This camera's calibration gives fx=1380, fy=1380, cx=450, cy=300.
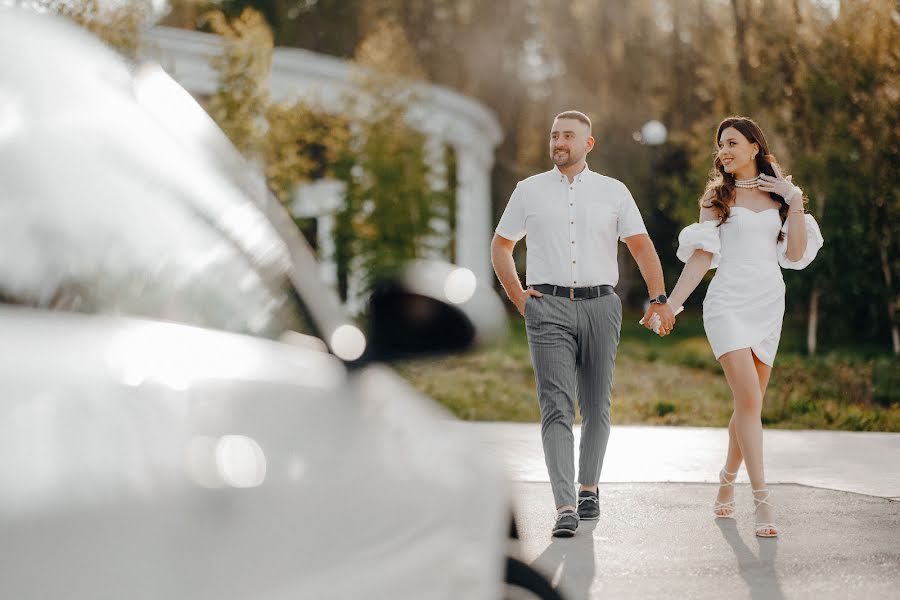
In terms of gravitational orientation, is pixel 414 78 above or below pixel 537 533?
above

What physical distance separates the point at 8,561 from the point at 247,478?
13.6 inches

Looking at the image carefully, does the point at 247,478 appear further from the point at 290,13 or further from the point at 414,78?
the point at 290,13

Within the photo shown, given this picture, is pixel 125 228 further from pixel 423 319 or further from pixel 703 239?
pixel 703 239

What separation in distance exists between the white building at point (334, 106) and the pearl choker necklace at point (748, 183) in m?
11.3

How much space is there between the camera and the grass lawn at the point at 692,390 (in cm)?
1362

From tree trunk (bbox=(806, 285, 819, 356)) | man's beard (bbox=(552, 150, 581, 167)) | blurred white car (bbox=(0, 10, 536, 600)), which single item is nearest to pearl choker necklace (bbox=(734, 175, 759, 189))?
man's beard (bbox=(552, 150, 581, 167))

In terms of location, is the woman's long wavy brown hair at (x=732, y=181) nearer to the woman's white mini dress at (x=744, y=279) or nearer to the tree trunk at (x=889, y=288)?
the woman's white mini dress at (x=744, y=279)

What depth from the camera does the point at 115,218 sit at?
170 centimetres

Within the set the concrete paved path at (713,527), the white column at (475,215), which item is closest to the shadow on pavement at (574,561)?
the concrete paved path at (713,527)

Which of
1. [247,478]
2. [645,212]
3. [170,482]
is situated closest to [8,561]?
[170,482]

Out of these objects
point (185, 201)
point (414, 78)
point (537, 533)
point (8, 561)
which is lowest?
point (537, 533)

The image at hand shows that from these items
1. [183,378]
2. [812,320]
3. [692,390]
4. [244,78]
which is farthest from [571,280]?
[812,320]

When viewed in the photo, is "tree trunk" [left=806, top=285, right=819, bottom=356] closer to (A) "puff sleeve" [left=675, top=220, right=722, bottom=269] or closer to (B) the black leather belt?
(A) "puff sleeve" [left=675, top=220, right=722, bottom=269]

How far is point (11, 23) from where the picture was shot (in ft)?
5.82
